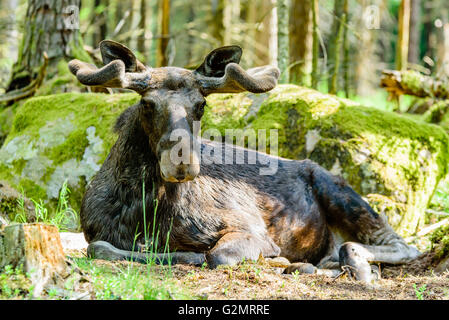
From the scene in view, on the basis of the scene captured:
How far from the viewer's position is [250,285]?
4590 millimetres

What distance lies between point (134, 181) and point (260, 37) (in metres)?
16.1

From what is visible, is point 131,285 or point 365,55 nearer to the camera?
point 131,285

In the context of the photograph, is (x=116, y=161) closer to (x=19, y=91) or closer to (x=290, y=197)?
(x=290, y=197)

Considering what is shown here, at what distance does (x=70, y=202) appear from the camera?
856 cm

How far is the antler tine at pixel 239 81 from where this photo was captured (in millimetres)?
5548

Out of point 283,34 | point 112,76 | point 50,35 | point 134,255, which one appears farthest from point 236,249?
point 50,35

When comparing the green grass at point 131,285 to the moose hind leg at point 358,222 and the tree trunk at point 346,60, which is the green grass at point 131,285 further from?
the tree trunk at point 346,60

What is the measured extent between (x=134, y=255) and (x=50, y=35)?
6.36 m

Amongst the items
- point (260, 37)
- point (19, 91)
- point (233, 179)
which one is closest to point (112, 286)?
point (233, 179)

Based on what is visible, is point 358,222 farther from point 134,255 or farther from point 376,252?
point 134,255

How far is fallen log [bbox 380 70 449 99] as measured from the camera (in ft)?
38.9

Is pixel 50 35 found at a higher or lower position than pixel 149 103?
higher

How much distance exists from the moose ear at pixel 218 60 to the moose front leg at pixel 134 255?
196cm
